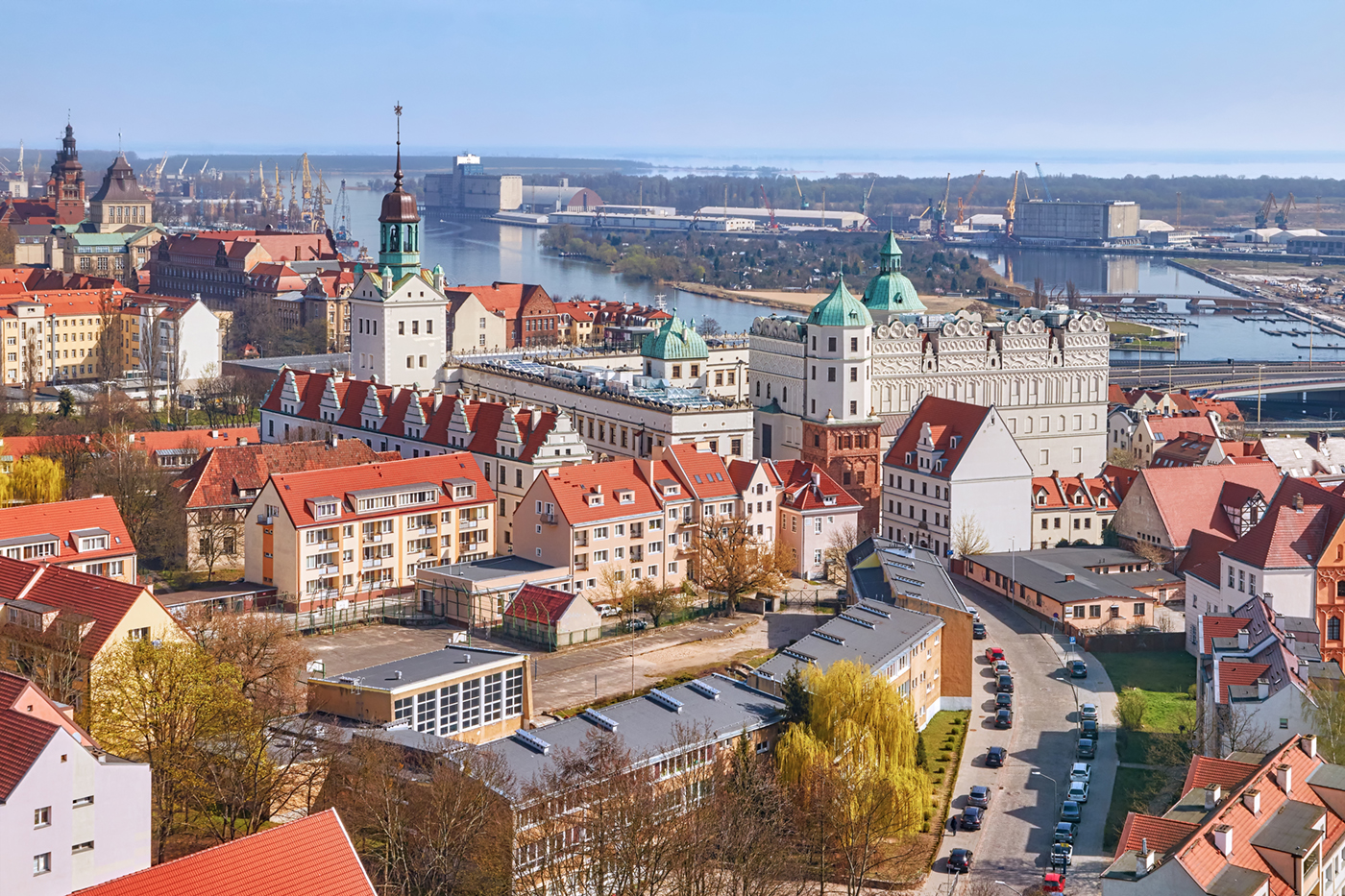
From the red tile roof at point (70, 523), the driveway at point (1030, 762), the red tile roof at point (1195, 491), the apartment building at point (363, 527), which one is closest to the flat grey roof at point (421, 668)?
the driveway at point (1030, 762)

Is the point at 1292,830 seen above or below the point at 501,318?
below

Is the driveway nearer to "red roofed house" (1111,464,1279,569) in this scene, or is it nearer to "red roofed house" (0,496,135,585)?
"red roofed house" (1111,464,1279,569)

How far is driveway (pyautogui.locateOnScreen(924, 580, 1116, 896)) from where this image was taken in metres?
28.4

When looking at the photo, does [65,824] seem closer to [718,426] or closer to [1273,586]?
[1273,586]

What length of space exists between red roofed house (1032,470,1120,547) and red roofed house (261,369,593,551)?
11.8m

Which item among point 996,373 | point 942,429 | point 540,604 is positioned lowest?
point 540,604

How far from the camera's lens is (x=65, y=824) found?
2064 cm

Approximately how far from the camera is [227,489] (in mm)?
45438

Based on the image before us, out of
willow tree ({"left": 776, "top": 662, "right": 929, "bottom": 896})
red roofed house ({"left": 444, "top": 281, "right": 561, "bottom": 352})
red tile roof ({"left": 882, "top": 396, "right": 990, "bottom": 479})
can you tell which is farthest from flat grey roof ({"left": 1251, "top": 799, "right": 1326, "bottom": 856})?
red roofed house ({"left": 444, "top": 281, "right": 561, "bottom": 352})

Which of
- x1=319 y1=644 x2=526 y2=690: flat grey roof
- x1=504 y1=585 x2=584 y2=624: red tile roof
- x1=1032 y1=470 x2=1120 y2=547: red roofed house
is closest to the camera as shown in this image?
x1=319 y1=644 x2=526 y2=690: flat grey roof

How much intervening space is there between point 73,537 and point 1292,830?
79.9ft

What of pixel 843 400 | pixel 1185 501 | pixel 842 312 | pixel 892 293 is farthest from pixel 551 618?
pixel 892 293

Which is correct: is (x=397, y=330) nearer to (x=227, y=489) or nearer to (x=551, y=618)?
(x=227, y=489)

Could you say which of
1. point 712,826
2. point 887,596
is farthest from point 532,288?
point 712,826
